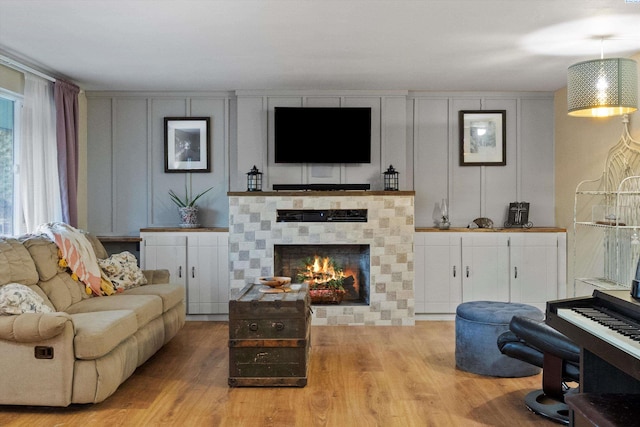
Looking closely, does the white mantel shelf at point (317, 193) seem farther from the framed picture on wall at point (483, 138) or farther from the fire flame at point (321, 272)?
the framed picture on wall at point (483, 138)

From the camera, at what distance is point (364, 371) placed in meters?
4.23

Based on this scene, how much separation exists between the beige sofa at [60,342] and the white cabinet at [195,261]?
5.58 feet

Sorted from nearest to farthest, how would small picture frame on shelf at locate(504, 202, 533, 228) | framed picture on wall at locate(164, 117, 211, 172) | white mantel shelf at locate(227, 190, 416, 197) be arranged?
white mantel shelf at locate(227, 190, 416, 197) < small picture frame on shelf at locate(504, 202, 533, 228) < framed picture on wall at locate(164, 117, 211, 172)

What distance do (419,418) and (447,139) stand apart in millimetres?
3788

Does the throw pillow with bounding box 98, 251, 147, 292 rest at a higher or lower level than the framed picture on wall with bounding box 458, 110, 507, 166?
lower

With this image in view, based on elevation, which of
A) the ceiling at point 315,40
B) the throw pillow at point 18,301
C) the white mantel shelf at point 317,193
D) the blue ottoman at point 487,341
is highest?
the ceiling at point 315,40

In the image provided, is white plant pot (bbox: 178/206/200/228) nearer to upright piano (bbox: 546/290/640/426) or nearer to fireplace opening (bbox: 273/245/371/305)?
fireplace opening (bbox: 273/245/371/305)

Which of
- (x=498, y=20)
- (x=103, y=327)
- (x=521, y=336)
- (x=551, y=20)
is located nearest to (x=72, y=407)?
(x=103, y=327)

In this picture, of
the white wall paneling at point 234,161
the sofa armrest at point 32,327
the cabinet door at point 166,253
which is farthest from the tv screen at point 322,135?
the sofa armrest at point 32,327

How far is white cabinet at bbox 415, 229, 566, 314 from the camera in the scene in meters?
6.01

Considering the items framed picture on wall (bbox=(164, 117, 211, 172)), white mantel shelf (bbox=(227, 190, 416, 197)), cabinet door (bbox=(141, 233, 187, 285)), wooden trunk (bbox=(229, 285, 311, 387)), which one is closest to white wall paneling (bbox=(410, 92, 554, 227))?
white mantel shelf (bbox=(227, 190, 416, 197))

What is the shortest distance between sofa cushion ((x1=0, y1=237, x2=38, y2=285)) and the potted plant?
6.91ft

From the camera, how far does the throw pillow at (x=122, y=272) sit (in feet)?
16.1

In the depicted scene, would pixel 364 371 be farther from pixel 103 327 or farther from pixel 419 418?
pixel 103 327
